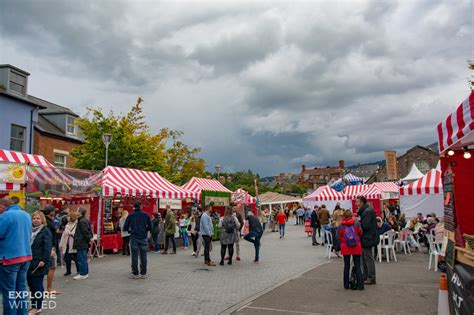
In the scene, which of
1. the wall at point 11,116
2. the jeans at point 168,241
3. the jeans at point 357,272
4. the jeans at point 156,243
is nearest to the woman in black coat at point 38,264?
the jeans at point 357,272

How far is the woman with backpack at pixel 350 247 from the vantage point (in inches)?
305

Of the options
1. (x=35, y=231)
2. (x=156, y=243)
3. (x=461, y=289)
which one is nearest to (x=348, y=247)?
(x=461, y=289)

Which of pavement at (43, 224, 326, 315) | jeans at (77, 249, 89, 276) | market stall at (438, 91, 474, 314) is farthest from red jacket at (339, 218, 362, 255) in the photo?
jeans at (77, 249, 89, 276)

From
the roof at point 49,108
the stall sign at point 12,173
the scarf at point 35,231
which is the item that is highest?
the roof at point 49,108

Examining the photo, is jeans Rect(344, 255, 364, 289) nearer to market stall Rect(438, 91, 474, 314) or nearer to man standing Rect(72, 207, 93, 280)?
market stall Rect(438, 91, 474, 314)

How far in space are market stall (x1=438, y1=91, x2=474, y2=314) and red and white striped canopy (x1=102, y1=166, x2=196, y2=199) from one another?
11212 millimetres

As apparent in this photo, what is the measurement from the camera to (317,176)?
4247 inches

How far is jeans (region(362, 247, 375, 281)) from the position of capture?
27.2 ft

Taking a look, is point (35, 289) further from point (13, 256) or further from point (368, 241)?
point (368, 241)

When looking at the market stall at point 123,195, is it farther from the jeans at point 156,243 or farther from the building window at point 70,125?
the building window at point 70,125

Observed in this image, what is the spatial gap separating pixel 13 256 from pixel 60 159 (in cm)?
2317

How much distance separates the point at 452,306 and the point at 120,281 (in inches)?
269

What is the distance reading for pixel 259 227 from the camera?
39.4 feet

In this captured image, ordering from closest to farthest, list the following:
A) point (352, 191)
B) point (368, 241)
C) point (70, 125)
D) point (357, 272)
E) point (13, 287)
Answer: point (13, 287) → point (357, 272) → point (368, 241) → point (70, 125) → point (352, 191)
